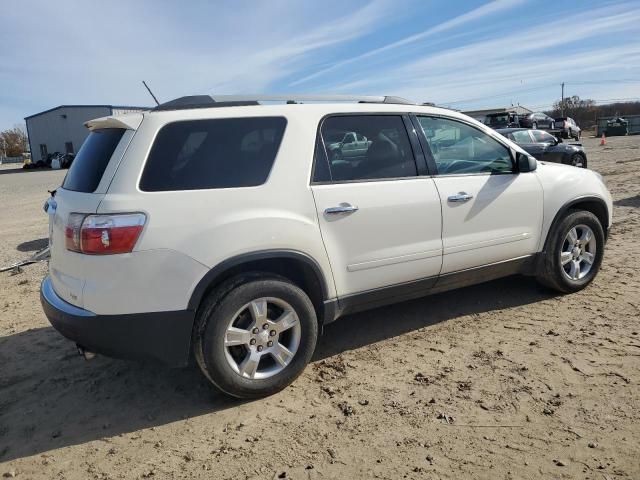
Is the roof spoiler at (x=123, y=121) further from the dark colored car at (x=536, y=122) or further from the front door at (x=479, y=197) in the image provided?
the dark colored car at (x=536, y=122)

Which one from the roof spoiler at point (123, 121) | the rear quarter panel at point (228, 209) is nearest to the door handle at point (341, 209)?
the rear quarter panel at point (228, 209)

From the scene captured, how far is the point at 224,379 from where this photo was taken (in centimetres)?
321

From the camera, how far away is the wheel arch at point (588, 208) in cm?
471

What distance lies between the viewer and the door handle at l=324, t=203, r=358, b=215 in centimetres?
351

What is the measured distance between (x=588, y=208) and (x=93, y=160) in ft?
14.6

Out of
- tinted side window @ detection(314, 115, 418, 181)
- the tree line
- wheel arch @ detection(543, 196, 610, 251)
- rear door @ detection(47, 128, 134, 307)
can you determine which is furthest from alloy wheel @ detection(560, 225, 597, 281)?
the tree line

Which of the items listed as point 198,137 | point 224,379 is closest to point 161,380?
point 224,379

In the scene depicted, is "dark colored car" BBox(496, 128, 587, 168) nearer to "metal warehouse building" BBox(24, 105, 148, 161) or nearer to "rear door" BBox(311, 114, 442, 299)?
"rear door" BBox(311, 114, 442, 299)

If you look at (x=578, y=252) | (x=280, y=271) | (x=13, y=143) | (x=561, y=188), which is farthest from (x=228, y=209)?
(x=13, y=143)

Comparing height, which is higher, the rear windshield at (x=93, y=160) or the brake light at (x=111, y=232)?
the rear windshield at (x=93, y=160)

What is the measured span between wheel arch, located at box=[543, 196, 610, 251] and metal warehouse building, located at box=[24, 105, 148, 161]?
48247 millimetres

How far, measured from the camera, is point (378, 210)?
370cm

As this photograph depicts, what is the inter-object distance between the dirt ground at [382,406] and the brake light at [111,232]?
1134 millimetres

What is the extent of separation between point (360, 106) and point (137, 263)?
6.55 feet
